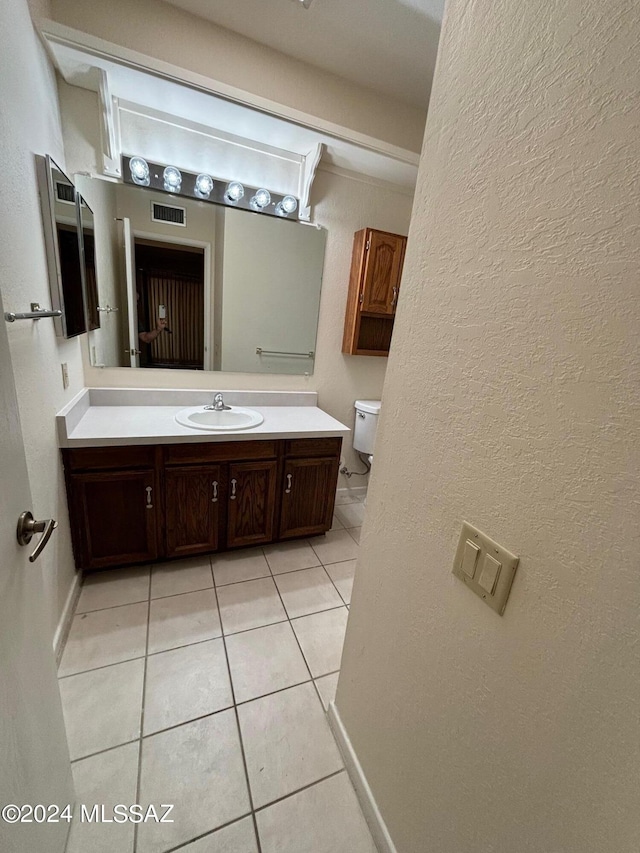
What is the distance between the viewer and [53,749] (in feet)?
2.67

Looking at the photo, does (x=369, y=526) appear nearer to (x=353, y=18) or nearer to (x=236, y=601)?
(x=236, y=601)

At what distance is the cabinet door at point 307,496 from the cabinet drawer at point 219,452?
17 centimetres

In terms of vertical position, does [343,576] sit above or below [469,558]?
below

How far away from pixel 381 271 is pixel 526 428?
2051 millimetres

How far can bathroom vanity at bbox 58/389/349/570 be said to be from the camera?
1.64 meters

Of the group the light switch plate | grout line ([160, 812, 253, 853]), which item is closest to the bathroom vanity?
grout line ([160, 812, 253, 853])

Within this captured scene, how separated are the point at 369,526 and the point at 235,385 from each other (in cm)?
160

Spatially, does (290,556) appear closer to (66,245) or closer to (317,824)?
(317,824)

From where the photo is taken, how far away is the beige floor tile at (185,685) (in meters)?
1.25

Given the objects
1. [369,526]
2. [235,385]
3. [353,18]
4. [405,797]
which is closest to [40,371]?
[235,385]

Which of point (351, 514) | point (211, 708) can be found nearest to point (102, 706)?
point (211, 708)

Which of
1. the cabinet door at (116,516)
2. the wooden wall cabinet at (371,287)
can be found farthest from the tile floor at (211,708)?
the wooden wall cabinet at (371,287)

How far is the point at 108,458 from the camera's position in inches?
64.0

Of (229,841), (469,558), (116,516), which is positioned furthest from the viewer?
(116,516)
